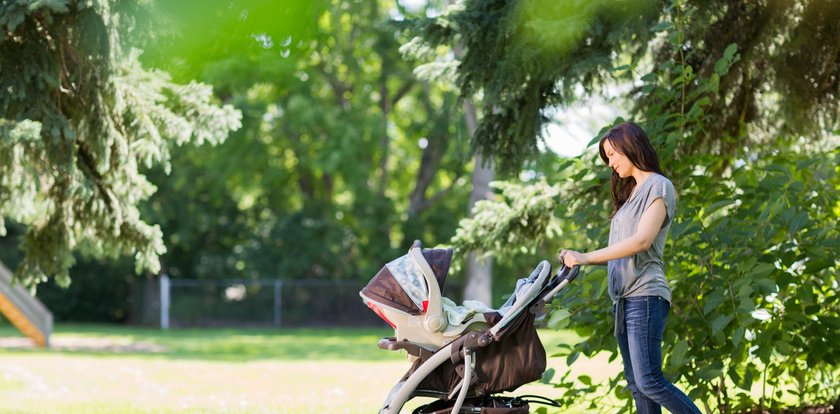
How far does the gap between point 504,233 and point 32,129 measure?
3.00 metres

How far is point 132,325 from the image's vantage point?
A: 25.6 metres

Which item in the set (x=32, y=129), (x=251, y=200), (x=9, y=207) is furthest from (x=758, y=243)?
(x=251, y=200)

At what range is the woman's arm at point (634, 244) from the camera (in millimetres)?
3928

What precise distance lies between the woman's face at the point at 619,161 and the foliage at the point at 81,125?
2.92 metres

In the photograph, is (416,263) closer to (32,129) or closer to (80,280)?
(32,129)

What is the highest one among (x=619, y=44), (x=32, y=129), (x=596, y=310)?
(x=619, y=44)

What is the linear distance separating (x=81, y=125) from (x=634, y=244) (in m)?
3.97

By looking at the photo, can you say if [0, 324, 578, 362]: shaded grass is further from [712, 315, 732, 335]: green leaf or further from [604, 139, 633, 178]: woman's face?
[604, 139, 633, 178]: woman's face

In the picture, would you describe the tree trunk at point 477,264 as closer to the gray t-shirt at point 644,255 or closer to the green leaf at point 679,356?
the green leaf at point 679,356

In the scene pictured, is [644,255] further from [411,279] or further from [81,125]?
[81,125]

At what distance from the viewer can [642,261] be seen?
4.09 meters

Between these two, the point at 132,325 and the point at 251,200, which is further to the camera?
the point at 251,200

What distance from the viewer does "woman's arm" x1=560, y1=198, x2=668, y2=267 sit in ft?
12.9

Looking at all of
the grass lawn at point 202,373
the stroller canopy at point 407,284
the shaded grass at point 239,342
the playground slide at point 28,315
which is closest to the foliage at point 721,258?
the stroller canopy at point 407,284
